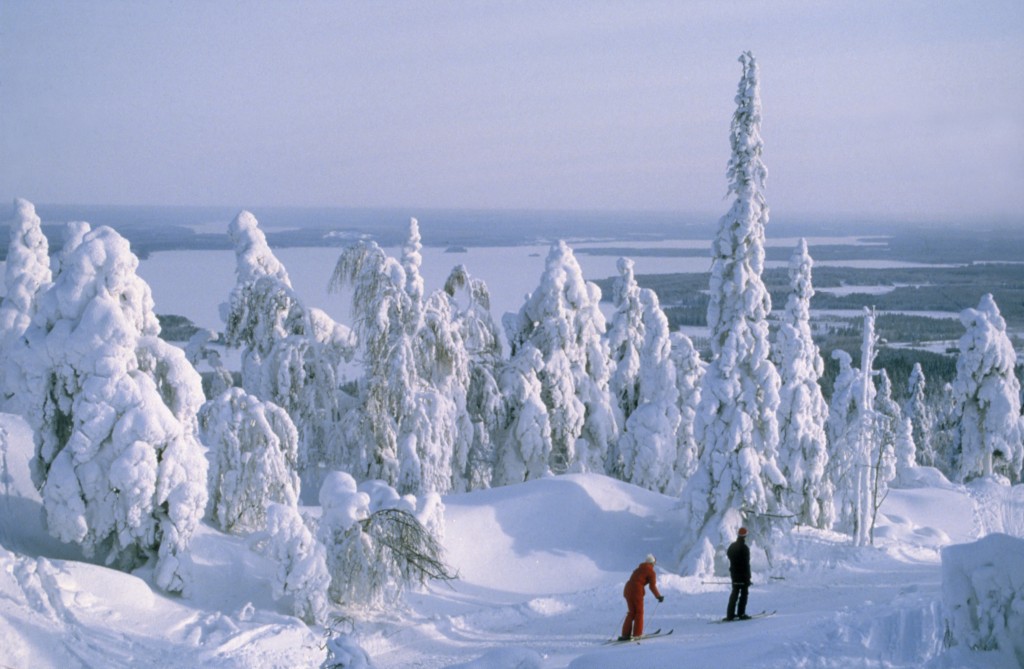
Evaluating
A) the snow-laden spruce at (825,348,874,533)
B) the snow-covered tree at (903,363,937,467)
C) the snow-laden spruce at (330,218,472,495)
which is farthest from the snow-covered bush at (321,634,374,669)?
the snow-covered tree at (903,363,937,467)

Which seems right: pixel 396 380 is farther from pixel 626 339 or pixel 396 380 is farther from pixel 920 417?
pixel 920 417

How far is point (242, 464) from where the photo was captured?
18.6 m

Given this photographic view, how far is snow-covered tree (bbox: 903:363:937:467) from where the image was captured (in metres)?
53.9

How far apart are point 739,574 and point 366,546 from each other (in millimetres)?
7131

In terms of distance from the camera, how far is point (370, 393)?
24.1m

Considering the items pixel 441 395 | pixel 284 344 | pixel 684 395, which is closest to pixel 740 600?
pixel 441 395

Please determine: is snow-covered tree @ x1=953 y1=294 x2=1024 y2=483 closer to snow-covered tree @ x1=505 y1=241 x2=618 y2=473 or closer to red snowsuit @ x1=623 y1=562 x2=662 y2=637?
snow-covered tree @ x1=505 y1=241 x2=618 y2=473

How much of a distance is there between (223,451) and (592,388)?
45.9 feet

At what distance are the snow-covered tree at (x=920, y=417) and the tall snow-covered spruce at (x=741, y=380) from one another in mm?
35088

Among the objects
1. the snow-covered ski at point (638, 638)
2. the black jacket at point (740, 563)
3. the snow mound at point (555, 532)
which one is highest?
the black jacket at point (740, 563)

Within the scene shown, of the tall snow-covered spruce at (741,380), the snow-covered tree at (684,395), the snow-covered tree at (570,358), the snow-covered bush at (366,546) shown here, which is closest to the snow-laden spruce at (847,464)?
the snow-covered tree at (684,395)

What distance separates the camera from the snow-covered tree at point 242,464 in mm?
18562

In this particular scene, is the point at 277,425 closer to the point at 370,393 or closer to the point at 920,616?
the point at 370,393

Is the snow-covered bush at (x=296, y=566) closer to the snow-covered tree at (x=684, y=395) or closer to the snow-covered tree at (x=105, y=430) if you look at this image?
the snow-covered tree at (x=105, y=430)
